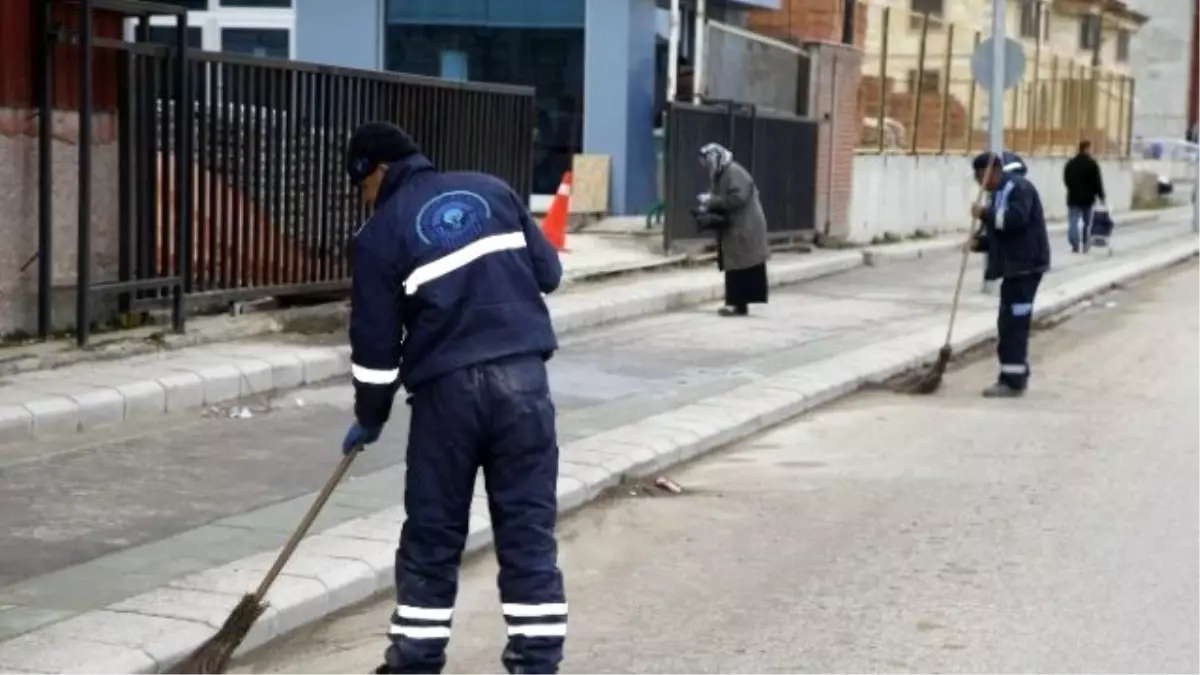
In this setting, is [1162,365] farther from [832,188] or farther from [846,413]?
[832,188]

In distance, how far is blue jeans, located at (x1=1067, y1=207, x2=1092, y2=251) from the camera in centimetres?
2938

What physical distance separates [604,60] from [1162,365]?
1189 centimetres

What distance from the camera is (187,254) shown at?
42.3ft

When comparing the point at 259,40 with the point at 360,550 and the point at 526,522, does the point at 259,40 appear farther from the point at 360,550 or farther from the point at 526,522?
the point at 526,522

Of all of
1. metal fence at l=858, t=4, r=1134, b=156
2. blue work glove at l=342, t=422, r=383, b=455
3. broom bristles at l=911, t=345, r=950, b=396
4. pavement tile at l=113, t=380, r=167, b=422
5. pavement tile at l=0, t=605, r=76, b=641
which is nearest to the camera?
blue work glove at l=342, t=422, r=383, b=455

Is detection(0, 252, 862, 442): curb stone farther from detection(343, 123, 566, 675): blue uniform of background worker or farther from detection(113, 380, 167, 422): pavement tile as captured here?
detection(343, 123, 566, 675): blue uniform of background worker

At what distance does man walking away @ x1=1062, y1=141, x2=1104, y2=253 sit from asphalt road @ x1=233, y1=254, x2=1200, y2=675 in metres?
16.4

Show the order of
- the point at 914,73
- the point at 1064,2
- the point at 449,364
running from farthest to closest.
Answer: the point at 1064,2 < the point at 914,73 < the point at 449,364

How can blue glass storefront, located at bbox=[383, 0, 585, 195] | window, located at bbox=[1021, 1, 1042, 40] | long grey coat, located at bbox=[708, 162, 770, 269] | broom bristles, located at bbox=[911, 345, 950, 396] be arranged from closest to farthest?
1. broom bristles, located at bbox=[911, 345, 950, 396]
2. long grey coat, located at bbox=[708, 162, 770, 269]
3. blue glass storefront, located at bbox=[383, 0, 585, 195]
4. window, located at bbox=[1021, 1, 1042, 40]

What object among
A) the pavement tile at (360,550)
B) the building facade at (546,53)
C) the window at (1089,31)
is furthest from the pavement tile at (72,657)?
the window at (1089,31)

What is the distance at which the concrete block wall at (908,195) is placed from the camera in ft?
90.4

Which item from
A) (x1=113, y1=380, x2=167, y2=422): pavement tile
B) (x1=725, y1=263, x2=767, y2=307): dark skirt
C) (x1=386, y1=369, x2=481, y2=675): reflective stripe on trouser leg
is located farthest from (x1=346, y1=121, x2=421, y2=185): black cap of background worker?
(x1=725, y1=263, x2=767, y2=307): dark skirt

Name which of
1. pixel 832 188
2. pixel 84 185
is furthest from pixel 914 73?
pixel 84 185

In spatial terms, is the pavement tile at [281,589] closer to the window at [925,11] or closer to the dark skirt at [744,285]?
the dark skirt at [744,285]
